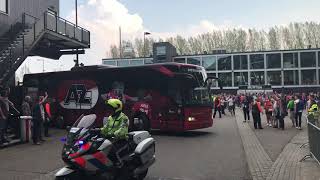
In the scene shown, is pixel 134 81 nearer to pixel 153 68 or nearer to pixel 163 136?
pixel 153 68

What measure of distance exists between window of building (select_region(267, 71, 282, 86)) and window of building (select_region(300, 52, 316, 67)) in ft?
14.8

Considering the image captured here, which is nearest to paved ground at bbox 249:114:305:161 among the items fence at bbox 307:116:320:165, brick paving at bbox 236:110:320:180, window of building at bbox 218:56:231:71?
brick paving at bbox 236:110:320:180

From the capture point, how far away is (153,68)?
1962cm

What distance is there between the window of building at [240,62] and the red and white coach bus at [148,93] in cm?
6160

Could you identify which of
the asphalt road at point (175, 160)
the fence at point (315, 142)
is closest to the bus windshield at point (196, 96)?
the asphalt road at point (175, 160)

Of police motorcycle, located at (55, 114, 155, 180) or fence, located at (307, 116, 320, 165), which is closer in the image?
police motorcycle, located at (55, 114, 155, 180)

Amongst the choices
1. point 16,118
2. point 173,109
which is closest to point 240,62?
point 173,109

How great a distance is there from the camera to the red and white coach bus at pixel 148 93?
18922mm

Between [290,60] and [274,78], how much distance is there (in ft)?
13.9

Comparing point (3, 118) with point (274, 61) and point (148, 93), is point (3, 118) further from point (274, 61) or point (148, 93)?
point (274, 61)

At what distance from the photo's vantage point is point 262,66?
79562mm

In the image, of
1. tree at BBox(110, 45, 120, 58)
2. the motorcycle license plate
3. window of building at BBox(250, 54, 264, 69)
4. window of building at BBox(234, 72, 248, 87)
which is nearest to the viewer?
the motorcycle license plate

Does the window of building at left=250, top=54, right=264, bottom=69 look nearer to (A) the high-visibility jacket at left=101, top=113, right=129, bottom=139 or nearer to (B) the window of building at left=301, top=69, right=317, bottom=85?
(B) the window of building at left=301, top=69, right=317, bottom=85

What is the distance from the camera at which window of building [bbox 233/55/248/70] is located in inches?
3182
